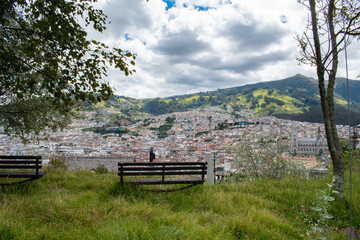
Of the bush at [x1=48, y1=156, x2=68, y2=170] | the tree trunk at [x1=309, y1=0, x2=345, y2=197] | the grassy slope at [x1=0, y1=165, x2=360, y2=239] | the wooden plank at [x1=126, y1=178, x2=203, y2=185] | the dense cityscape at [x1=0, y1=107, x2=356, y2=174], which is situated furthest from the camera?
the dense cityscape at [x1=0, y1=107, x2=356, y2=174]

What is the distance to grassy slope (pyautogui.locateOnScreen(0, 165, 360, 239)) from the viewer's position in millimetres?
3014

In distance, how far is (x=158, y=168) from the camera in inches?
227

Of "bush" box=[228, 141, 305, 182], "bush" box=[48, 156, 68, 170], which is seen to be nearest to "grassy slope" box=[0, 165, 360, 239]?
"bush" box=[48, 156, 68, 170]

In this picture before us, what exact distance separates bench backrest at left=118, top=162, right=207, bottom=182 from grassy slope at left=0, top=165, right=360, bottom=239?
1.47 ft

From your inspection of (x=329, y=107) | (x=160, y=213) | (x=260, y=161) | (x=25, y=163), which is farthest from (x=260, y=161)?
(x=25, y=163)

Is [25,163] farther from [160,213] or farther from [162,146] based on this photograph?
[162,146]

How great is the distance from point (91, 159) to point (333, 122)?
511 inches

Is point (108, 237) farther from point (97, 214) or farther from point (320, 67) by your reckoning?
point (320, 67)

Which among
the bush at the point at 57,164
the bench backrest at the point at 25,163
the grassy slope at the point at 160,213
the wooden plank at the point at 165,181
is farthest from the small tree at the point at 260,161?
the bench backrest at the point at 25,163

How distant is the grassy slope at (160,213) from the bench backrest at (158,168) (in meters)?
0.45

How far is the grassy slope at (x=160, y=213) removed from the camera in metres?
3.01

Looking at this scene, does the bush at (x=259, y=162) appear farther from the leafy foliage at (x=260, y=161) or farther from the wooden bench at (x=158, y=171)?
the wooden bench at (x=158, y=171)

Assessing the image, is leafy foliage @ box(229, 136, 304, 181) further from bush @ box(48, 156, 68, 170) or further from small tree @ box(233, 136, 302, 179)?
bush @ box(48, 156, 68, 170)

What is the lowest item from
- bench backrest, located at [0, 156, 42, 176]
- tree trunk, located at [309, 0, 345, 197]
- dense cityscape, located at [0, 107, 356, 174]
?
dense cityscape, located at [0, 107, 356, 174]
